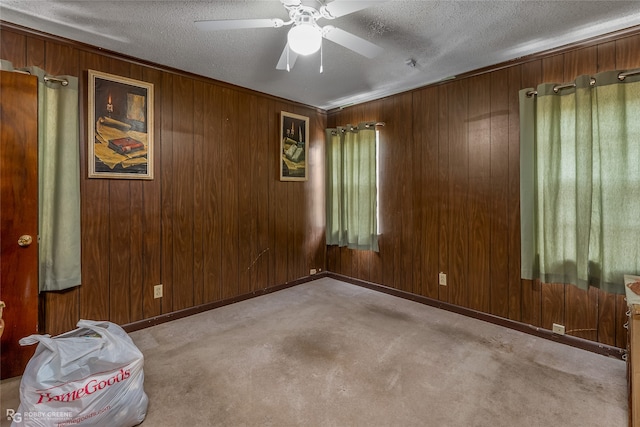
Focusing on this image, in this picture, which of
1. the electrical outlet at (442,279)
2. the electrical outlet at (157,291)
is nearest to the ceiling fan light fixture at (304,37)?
the electrical outlet at (157,291)

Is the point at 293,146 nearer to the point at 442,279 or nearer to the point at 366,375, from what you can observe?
the point at 442,279

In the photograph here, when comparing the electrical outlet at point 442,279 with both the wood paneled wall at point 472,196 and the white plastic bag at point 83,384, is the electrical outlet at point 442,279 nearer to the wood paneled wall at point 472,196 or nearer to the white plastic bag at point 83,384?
the wood paneled wall at point 472,196

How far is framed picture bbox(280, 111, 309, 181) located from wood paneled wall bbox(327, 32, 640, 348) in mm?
803

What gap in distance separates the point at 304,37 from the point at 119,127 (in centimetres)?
188

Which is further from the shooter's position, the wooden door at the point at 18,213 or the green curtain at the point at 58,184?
the green curtain at the point at 58,184

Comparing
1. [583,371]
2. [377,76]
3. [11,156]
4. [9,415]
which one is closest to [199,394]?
[9,415]

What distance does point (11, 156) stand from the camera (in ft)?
6.25

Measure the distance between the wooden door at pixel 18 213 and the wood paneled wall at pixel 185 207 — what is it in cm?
33

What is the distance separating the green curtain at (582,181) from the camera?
81.8 inches

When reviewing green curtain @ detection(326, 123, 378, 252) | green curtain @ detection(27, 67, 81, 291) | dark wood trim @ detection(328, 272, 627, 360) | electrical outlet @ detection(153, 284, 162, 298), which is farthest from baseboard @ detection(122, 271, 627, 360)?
green curtain @ detection(27, 67, 81, 291)

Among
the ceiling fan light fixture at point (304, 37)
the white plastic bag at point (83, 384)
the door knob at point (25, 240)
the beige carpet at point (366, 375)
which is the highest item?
the ceiling fan light fixture at point (304, 37)

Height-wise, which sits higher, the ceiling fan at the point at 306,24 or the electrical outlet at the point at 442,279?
the ceiling fan at the point at 306,24

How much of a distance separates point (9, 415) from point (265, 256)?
7.62ft

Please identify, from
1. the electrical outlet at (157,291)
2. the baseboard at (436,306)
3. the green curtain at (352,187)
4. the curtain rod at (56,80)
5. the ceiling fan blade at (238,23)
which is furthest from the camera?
the green curtain at (352,187)
